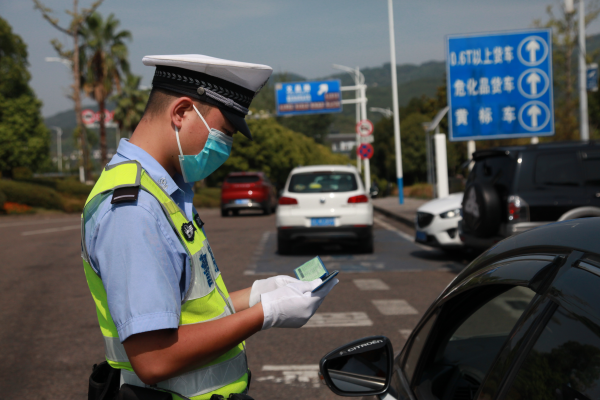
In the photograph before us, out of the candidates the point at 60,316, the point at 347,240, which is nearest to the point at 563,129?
the point at 347,240

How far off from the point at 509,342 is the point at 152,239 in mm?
887

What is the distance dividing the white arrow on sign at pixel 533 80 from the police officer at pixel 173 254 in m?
17.7

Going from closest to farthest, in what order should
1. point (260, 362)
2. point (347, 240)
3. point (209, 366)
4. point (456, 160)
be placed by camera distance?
point (209, 366) < point (260, 362) < point (347, 240) < point (456, 160)

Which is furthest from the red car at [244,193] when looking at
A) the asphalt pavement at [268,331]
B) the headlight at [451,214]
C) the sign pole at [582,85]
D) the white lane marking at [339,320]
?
the white lane marking at [339,320]

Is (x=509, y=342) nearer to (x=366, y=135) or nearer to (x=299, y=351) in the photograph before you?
(x=299, y=351)

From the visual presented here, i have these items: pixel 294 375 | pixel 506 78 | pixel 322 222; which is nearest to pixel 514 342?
pixel 294 375

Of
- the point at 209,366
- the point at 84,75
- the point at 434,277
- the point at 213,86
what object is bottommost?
the point at 434,277

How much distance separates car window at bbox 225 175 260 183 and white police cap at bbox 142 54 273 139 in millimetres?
22757

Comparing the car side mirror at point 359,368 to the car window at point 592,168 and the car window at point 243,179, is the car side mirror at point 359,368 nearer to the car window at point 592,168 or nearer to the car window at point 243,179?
the car window at point 592,168

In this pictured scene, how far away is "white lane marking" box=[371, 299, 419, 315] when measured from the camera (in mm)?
6820

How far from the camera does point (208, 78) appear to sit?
5.81 ft

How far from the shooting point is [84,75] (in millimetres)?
39281

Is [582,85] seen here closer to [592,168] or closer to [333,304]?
[592,168]

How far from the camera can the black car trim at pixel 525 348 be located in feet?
4.76
